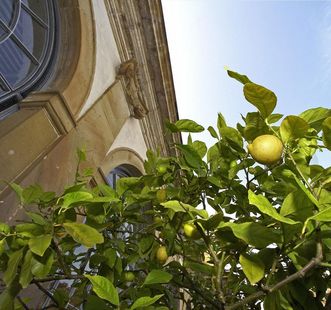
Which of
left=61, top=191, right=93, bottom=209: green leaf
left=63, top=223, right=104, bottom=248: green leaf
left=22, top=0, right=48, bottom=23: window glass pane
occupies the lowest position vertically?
left=63, top=223, right=104, bottom=248: green leaf

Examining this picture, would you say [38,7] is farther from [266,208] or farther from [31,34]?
[266,208]

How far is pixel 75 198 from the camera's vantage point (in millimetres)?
827

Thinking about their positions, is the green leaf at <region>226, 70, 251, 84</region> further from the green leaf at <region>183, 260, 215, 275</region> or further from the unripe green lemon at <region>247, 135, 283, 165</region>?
the green leaf at <region>183, 260, 215, 275</region>

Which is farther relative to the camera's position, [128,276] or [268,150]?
[128,276]

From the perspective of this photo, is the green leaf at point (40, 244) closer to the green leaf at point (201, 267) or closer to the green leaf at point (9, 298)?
the green leaf at point (9, 298)

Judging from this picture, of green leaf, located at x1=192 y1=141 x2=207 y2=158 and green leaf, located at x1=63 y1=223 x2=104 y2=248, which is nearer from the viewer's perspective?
green leaf, located at x1=63 y1=223 x2=104 y2=248

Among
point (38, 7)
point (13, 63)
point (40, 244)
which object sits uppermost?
point (38, 7)

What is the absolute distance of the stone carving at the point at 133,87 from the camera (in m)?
4.17

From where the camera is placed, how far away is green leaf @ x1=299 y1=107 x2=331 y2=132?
875mm

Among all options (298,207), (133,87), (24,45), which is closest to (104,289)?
(298,207)

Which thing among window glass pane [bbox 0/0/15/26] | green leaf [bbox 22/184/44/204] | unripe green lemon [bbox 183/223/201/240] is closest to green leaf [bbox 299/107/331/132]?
unripe green lemon [bbox 183/223/201/240]

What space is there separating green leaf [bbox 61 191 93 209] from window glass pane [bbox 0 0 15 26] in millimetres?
2498

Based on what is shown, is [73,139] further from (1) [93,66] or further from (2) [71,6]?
(2) [71,6]

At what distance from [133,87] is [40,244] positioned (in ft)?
12.9
